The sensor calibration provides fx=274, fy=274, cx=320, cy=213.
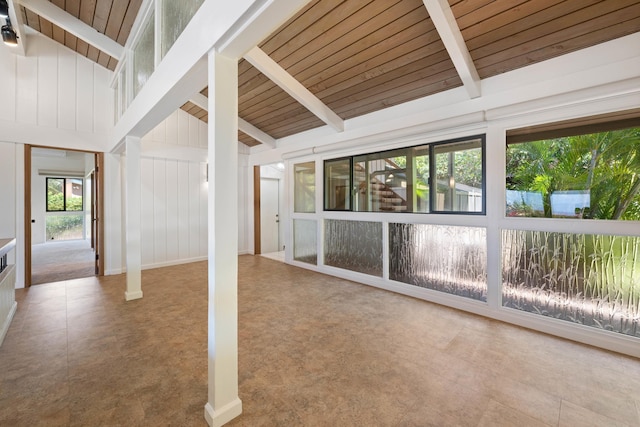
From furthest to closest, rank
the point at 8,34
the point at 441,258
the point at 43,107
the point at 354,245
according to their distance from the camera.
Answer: the point at 354,245
the point at 43,107
the point at 441,258
the point at 8,34

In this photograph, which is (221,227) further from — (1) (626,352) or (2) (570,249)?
(1) (626,352)

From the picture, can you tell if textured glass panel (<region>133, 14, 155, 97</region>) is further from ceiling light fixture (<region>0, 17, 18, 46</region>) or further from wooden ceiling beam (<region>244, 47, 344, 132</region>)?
ceiling light fixture (<region>0, 17, 18, 46</region>)

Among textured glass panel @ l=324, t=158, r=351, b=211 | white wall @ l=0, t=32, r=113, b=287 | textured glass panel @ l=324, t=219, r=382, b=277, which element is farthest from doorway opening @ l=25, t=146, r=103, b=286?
textured glass panel @ l=324, t=158, r=351, b=211

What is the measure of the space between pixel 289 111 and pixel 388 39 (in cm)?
218

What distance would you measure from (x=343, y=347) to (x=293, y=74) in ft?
11.0

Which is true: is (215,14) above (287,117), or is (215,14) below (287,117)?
below

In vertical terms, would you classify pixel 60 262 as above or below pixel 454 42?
below

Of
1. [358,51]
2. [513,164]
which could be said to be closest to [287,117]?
[358,51]

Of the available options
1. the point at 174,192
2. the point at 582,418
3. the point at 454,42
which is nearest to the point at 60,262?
the point at 174,192

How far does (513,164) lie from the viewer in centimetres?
286

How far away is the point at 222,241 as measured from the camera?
159 cm

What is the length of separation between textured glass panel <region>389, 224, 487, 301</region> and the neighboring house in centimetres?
8

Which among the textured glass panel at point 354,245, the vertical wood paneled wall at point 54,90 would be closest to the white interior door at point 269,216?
the textured glass panel at point 354,245

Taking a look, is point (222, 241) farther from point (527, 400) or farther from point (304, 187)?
point (304, 187)
